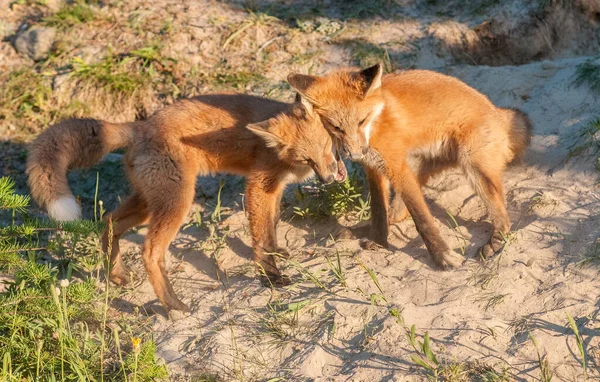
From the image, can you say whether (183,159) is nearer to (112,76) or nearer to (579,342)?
(112,76)

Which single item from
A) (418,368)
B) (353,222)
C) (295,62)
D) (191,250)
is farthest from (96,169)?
(418,368)

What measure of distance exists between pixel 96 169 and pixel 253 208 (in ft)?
8.54

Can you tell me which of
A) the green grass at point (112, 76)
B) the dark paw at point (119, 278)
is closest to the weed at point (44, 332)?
the dark paw at point (119, 278)

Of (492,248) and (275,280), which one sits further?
(275,280)

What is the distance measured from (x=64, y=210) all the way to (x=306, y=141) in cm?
195

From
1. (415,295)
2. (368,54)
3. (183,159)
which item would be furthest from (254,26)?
(415,295)

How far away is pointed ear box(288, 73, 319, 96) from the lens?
553cm

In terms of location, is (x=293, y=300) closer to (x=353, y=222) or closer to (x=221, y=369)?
(x=221, y=369)

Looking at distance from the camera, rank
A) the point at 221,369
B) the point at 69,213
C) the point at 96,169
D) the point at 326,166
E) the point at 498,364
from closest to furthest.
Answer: the point at 498,364 < the point at 221,369 < the point at 69,213 < the point at 326,166 < the point at 96,169

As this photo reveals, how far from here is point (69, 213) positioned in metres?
4.91

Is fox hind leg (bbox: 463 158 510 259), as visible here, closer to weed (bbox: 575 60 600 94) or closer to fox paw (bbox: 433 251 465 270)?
fox paw (bbox: 433 251 465 270)

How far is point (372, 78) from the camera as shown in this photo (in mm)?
5465

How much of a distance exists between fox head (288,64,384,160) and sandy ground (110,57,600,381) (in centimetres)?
94

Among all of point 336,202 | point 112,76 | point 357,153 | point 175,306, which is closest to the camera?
point 175,306
